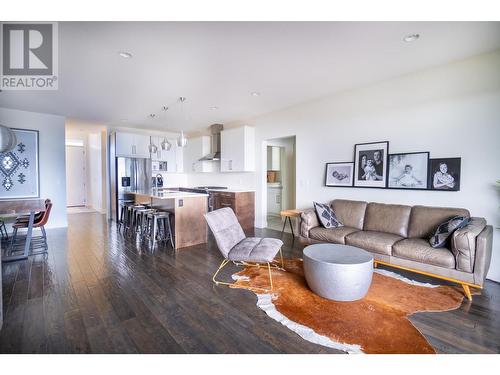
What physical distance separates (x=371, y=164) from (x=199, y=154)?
16.4 feet

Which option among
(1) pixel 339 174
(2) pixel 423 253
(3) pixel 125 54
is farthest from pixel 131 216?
(2) pixel 423 253

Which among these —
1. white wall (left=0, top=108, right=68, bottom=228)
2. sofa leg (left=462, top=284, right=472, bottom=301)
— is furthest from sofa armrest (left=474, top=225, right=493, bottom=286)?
white wall (left=0, top=108, right=68, bottom=228)

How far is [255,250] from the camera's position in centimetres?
292

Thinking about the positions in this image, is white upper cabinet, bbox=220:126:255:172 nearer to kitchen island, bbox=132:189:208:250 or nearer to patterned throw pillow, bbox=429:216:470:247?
kitchen island, bbox=132:189:208:250

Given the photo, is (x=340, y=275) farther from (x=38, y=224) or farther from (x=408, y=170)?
(x=38, y=224)

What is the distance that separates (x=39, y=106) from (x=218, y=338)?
5858 mm

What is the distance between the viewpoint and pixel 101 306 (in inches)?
92.5

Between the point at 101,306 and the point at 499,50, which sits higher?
the point at 499,50

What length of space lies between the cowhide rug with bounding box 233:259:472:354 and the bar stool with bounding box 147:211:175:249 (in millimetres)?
1999

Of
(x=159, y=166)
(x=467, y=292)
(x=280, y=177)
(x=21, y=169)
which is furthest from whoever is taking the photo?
(x=159, y=166)

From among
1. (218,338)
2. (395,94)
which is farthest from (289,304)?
(395,94)

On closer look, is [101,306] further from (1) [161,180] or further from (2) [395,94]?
(1) [161,180]

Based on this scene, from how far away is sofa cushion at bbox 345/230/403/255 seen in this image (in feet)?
10.1
